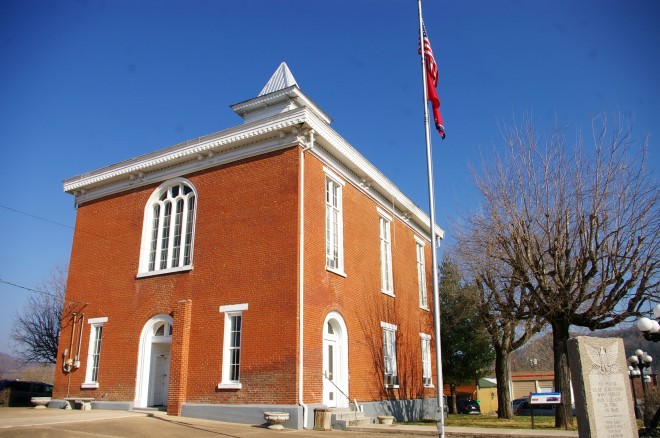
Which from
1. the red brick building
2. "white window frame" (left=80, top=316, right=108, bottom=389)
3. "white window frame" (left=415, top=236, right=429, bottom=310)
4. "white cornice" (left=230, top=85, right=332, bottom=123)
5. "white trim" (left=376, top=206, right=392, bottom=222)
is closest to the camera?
the red brick building

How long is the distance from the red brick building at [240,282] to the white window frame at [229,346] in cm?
4

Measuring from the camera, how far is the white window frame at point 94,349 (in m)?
20.0

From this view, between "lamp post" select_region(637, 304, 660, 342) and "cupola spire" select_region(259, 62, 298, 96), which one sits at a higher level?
"cupola spire" select_region(259, 62, 298, 96)

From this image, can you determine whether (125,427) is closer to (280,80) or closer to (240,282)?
(240,282)

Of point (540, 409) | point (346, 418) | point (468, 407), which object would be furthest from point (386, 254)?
point (468, 407)

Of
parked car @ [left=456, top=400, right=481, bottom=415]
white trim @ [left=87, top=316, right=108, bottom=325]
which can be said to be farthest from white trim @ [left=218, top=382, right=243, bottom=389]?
parked car @ [left=456, top=400, right=481, bottom=415]

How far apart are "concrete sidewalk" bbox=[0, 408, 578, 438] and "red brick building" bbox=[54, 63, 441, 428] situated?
44.0 inches

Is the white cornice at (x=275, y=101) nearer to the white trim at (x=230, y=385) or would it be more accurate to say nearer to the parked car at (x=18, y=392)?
the white trim at (x=230, y=385)

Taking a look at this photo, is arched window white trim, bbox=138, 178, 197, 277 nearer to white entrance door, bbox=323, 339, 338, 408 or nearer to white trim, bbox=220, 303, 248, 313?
white trim, bbox=220, 303, 248, 313

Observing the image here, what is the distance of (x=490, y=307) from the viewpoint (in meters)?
24.5

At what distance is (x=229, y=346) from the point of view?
17016 mm

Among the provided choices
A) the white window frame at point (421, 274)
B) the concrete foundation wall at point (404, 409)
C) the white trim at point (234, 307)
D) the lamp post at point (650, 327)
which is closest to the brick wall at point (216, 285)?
the white trim at point (234, 307)

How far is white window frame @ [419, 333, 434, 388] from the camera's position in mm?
26422

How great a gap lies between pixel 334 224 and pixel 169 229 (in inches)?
245
